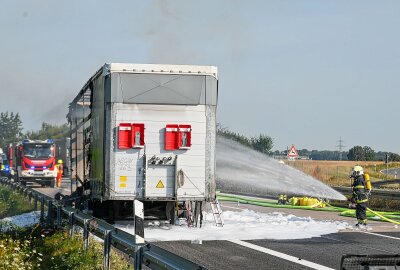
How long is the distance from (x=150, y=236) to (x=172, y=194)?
1291 millimetres

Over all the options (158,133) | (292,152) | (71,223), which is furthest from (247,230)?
(292,152)

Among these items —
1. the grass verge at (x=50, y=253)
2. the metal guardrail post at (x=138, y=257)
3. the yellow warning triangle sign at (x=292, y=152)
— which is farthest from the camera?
the yellow warning triangle sign at (x=292, y=152)

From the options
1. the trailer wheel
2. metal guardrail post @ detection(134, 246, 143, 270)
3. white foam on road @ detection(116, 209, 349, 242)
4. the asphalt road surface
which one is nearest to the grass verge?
metal guardrail post @ detection(134, 246, 143, 270)

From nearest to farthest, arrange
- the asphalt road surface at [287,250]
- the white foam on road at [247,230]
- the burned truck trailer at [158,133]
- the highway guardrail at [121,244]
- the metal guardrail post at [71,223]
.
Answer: the highway guardrail at [121,244] → the asphalt road surface at [287,250] → the metal guardrail post at [71,223] → the white foam on road at [247,230] → the burned truck trailer at [158,133]

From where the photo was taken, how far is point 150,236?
15531mm

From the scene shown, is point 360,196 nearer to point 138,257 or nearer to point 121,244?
point 121,244

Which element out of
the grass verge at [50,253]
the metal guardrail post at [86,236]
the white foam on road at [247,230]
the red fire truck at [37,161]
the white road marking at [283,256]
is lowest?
the white road marking at [283,256]

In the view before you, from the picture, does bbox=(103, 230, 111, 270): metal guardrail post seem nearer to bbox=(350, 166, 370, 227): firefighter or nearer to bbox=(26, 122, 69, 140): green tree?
bbox=(350, 166, 370, 227): firefighter

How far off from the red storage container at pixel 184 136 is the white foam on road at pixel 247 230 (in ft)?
6.44

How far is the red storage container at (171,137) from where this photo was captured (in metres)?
16.4

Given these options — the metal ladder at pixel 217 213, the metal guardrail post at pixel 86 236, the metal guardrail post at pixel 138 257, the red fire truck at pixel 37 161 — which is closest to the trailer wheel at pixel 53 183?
the red fire truck at pixel 37 161

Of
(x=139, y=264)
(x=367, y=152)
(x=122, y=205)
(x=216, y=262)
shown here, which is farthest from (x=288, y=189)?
(x=367, y=152)

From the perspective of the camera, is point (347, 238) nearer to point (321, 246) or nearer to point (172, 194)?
point (321, 246)

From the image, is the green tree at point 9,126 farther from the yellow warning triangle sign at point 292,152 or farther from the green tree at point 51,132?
the yellow warning triangle sign at point 292,152
